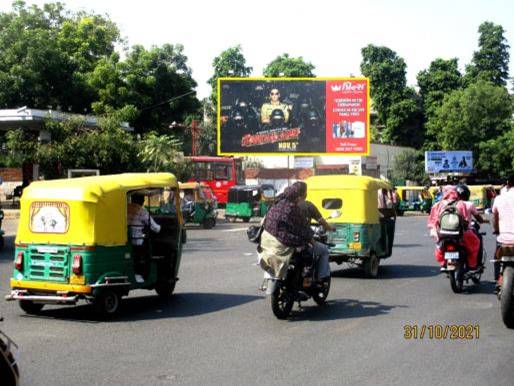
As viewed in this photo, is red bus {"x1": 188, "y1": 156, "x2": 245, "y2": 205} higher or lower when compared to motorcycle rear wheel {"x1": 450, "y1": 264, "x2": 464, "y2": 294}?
higher

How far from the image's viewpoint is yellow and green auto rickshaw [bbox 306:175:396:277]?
1438 centimetres

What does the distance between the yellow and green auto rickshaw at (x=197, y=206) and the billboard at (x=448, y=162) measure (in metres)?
34.1

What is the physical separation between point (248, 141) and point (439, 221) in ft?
99.7

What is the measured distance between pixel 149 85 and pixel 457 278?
37.3 meters

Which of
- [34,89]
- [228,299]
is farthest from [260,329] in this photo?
[34,89]

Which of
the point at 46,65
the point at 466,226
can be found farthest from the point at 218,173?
the point at 466,226

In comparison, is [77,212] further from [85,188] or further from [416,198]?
[416,198]

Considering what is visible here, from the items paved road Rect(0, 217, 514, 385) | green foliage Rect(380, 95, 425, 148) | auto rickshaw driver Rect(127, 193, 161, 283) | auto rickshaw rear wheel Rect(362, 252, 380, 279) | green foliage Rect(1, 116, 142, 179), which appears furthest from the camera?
green foliage Rect(380, 95, 425, 148)

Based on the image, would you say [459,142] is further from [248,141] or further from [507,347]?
[507,347]

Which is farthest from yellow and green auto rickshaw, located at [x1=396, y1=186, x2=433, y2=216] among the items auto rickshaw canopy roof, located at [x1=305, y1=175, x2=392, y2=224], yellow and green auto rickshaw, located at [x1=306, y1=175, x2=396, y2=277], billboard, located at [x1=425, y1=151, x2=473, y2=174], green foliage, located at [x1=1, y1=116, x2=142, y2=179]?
A: auto rickshaw canopy roof, located at [x1=305, y1=175, x2=392, y2=224]

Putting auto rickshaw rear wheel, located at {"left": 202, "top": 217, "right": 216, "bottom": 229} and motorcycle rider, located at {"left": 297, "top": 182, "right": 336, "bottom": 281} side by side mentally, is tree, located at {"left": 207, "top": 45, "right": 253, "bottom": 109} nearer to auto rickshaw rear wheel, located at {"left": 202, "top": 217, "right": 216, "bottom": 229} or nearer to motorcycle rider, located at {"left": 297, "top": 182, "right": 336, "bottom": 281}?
auto rickshaw rear wheel, located at {"left": 202, "top": 217, "right": 216, "bottom": 229}

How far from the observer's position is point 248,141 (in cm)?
4228

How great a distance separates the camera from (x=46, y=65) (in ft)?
145
